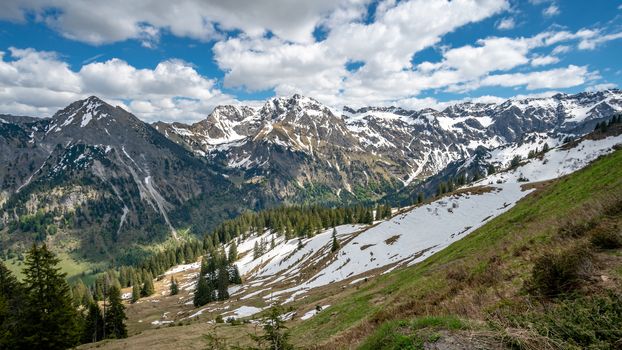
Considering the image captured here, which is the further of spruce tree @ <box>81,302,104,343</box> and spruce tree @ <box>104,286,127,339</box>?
spruce tree @ <box>104,286,127,339</box>

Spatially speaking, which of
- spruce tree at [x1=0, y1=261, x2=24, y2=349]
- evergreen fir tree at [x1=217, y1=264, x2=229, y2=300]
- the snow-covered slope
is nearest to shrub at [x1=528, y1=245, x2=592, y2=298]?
the snow-covered slope

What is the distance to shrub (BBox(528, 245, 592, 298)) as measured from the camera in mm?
10922

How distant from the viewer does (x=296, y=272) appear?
93375mm


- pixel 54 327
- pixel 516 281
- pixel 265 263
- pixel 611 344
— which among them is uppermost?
pixel 611 344

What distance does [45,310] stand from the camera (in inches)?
1383

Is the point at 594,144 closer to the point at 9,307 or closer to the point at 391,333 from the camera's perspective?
the point at 391,333

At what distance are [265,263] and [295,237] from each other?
69.5 feet

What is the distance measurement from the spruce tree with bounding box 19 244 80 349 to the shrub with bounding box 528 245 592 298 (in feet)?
130

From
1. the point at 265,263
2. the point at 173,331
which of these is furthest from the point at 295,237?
the point at 173,331

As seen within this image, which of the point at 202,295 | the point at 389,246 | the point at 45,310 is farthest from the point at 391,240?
the point at 45,310

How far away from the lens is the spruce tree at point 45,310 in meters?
34.2

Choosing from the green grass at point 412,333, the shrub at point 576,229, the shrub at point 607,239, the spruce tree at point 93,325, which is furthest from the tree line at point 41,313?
the shrub at point 607,239

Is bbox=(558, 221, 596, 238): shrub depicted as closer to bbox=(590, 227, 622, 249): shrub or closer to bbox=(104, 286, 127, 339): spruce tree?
bbox=(590, 227, 622, 249): shrub

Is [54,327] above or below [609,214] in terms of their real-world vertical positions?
below
